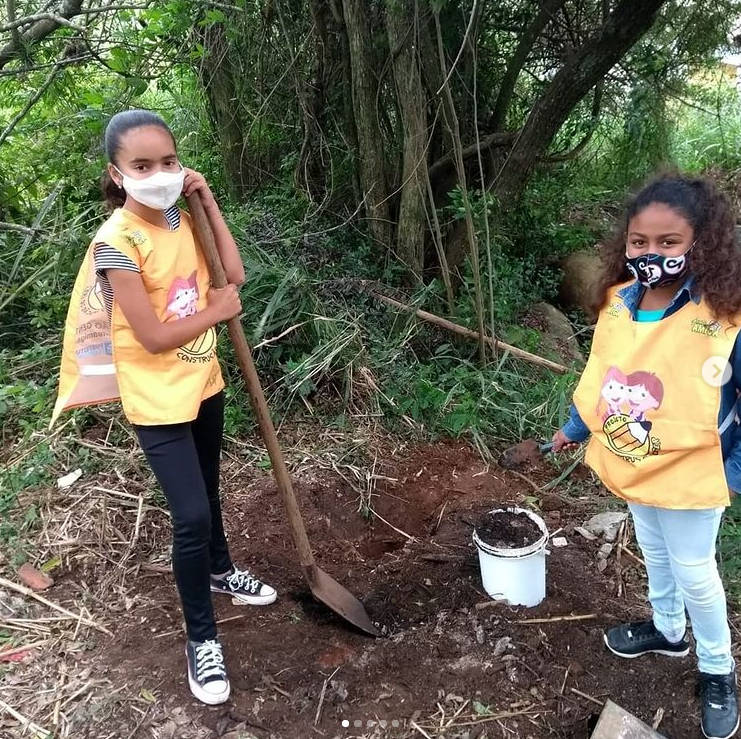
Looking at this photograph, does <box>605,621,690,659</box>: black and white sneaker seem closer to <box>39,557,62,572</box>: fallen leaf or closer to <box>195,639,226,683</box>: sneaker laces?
<box>195,639,226,683</box>: sneaker laces

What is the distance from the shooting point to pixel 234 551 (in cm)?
279

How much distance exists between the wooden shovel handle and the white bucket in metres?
0.66

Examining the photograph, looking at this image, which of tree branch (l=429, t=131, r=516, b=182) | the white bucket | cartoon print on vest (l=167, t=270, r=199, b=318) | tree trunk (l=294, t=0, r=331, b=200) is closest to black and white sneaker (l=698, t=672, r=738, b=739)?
the white bucket

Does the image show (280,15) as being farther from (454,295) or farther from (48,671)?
(48,671)

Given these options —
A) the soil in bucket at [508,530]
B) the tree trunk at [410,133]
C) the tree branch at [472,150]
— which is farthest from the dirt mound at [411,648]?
the tree branch at [472,150]

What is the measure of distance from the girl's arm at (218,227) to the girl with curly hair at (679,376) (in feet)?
3.77

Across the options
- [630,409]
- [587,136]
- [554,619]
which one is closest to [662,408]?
[630,409]

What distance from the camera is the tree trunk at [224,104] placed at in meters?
4.64

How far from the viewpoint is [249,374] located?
2135 mm

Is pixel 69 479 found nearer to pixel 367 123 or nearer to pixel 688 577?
pixel 688 577

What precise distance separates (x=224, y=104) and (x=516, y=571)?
421 centimetres

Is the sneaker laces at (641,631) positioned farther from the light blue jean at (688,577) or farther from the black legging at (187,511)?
the black legging at (187,511)

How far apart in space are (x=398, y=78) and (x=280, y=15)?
3.54ft

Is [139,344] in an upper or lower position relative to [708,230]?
lower
